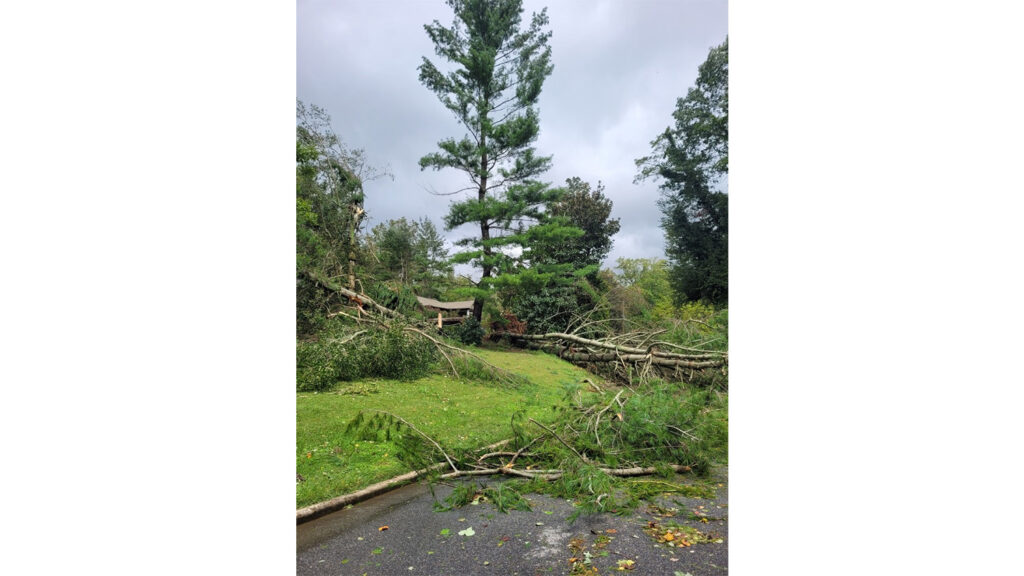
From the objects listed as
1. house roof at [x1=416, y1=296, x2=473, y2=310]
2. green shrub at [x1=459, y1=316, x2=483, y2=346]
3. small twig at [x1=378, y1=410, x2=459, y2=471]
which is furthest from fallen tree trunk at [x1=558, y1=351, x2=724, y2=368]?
small twig at [x1=378, y1=410, x2=459, y2=471]

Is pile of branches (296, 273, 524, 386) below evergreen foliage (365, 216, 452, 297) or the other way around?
below

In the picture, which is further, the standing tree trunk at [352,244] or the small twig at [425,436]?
the standing tree trunk at [352,244]

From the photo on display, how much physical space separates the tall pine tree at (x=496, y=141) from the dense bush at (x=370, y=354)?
2.06 ft

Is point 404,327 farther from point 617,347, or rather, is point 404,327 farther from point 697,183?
point 697,183

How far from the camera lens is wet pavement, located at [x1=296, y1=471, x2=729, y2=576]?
1180mm

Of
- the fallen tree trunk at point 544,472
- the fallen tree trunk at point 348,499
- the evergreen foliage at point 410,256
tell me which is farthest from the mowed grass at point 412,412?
the evergreen foliage at point 410,256

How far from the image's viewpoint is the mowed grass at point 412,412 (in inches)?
66.5

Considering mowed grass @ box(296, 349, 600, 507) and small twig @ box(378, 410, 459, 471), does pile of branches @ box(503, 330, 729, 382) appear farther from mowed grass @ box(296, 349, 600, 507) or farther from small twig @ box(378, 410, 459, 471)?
small twig @ box(378, 410, 459, 471)

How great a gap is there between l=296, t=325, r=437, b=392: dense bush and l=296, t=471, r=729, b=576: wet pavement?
1.24m

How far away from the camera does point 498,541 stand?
4.28ft

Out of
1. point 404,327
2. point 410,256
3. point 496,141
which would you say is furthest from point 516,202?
point 404,327

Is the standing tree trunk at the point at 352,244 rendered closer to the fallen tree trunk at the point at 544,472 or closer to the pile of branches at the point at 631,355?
the pile of branches at the point at 631,355
